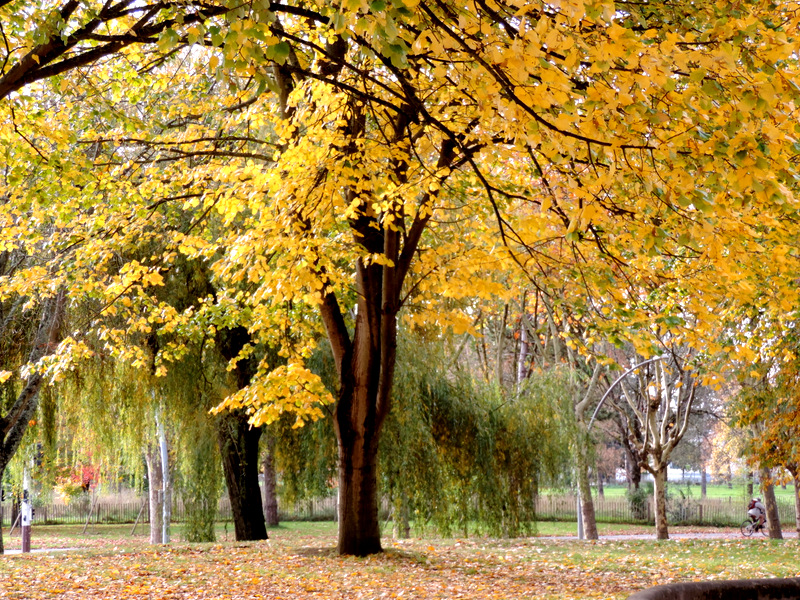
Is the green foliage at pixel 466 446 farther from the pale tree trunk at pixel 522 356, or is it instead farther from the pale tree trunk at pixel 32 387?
the pale tree trunk at pixel 522 356

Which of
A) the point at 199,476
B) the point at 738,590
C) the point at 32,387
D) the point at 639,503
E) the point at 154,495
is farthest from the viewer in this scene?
the point at 639,503

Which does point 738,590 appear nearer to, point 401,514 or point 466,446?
point 401,514

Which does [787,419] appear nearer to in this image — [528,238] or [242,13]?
[528,238]

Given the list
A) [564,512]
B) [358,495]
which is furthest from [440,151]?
[564,512]

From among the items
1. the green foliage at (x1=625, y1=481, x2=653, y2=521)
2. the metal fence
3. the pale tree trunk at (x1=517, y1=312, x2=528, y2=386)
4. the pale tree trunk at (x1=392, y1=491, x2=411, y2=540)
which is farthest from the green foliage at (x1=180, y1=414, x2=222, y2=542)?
the green foliage at (x1=625, y1=481, x2=653, y2=521)

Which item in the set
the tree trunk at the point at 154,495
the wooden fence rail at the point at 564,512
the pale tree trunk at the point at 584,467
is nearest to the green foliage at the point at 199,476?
the tree trunk at the point at 154,495

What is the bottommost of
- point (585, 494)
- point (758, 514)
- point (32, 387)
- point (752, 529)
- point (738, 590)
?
point (752, 529)

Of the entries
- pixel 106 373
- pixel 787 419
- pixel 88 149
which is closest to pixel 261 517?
pixel 106 373

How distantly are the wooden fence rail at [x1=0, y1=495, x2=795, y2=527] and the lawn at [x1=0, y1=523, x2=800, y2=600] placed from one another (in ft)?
66.2

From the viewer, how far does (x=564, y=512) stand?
32250mm

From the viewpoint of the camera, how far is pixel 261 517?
47.3 feet

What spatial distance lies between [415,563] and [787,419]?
18.9ft

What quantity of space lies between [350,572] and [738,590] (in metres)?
5.05

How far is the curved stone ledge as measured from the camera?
150 inches
